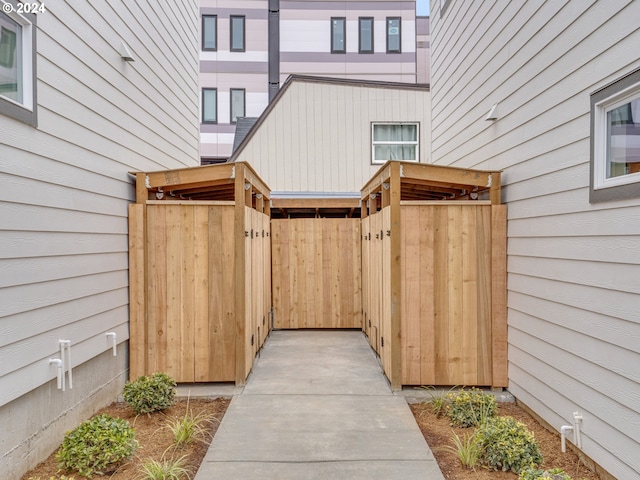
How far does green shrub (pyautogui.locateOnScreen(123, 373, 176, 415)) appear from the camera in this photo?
4141 millimetres

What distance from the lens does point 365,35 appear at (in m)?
15.1

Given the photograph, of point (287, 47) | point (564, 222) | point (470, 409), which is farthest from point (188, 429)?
point (287, 47)

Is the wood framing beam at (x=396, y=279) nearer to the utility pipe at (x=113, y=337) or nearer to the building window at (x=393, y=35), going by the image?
the utility pipe at (x=113, y=337)

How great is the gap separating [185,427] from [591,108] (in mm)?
3673

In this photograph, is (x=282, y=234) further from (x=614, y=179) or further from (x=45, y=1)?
(x=614, y=179)

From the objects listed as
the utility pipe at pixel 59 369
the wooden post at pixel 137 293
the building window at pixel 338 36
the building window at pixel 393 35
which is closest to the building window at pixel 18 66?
the utility pipe at pixel 59 369

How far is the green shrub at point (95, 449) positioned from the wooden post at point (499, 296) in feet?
11.0

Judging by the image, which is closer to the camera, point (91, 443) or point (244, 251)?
point (91, 443)

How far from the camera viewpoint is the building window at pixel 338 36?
15.0m

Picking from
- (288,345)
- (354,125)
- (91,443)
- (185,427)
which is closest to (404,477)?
(185,427)

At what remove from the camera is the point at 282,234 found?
8.15 meters

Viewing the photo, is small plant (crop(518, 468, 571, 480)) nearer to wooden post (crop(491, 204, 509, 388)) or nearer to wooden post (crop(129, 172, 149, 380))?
wooden post (crop(491, 204, 509, 388))

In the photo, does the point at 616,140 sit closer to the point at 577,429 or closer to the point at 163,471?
the point at 577,429

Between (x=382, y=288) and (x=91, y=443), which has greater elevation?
(x=382, y=288)
